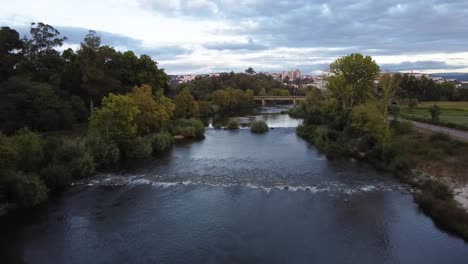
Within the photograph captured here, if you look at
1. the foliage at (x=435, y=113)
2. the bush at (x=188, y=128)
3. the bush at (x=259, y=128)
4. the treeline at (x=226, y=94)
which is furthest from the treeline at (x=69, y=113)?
the foliage at (x=435, y=113)

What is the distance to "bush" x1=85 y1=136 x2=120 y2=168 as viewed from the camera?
29.7 meters

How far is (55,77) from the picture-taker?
43125mm

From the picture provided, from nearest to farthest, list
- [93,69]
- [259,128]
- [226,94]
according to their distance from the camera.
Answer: [93,69] → [259,128] → [226,94]

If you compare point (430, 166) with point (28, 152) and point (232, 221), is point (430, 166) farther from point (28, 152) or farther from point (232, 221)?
point (28, 152)

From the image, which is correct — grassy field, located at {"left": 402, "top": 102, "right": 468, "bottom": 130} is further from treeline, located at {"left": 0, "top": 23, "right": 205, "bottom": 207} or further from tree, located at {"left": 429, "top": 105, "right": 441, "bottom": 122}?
treeline, located at {"left": 0, "top": 23, "right": 205, "bottom": 207}

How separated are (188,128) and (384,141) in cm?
2302

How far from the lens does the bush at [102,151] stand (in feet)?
97.4

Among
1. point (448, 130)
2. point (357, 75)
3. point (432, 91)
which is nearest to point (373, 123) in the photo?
point (448, 130)

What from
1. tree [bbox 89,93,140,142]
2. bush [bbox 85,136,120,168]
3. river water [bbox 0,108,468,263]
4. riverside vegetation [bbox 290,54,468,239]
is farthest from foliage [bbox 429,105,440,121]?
bush [bbox 85,136,120,168]

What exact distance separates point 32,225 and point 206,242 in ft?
30.5

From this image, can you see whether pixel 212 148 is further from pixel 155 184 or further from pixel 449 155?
pixel 449 155

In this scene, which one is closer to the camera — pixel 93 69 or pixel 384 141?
pixel 384 141

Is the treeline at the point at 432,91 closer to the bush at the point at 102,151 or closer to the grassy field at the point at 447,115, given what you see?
the grassy field at the point at 447,115

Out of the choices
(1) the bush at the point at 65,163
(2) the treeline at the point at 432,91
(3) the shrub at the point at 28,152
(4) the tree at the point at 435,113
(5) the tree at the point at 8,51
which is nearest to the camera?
(3) the shrub at the point at 28,152
